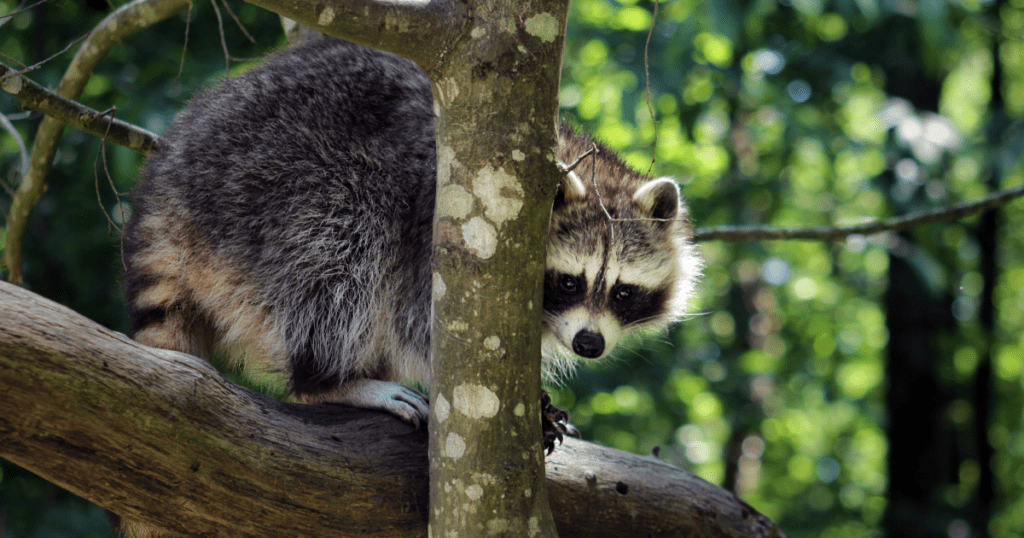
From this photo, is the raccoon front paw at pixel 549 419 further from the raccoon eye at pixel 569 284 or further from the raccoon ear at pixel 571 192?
the raccoon ear at pixel 571 192

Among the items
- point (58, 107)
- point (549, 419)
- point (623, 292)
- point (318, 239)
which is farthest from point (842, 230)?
point (58, 107)

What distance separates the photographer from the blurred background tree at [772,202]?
3887 millimetres

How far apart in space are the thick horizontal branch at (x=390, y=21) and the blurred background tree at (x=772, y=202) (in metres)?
0.62

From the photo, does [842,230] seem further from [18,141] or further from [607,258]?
[18,141]

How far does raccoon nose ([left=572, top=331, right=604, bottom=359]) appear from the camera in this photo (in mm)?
2502

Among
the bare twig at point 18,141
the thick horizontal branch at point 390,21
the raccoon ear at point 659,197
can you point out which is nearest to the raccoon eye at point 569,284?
the raccoon ear at point 659,197

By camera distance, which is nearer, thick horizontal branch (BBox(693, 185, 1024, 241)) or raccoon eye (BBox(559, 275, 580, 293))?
raccoon eye (BBox(559, 275, 580, 293))

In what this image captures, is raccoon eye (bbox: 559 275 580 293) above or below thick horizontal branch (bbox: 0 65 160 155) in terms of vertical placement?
below

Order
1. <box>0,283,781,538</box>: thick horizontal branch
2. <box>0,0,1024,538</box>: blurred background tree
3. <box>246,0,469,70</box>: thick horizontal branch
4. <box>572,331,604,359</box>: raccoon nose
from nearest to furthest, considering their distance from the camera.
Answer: <box>246,0,469,70</box>: thick horizontal branch → <box>0,283,781,538</box>: thick horizontal branch → <box>572,331,604,359</box>: raccoon nose → <box>0,0,1024,538</box>: blurred background tree

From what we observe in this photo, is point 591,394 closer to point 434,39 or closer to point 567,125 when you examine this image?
point 567,125

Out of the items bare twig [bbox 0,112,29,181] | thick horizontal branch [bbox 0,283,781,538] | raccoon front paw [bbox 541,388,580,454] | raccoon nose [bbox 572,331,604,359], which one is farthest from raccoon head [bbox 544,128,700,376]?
bare twig [bbox 0,112,29,181]

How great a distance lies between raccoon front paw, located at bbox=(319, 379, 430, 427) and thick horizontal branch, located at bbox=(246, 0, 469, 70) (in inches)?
44.0

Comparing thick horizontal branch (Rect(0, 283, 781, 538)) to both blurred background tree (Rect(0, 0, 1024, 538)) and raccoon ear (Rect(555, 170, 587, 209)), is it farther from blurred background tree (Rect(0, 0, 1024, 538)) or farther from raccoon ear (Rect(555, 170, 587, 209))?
raccoon ear (Rect(555, 170, 587, 209))

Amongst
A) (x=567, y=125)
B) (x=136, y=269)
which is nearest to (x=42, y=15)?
(x=136, y=269)
